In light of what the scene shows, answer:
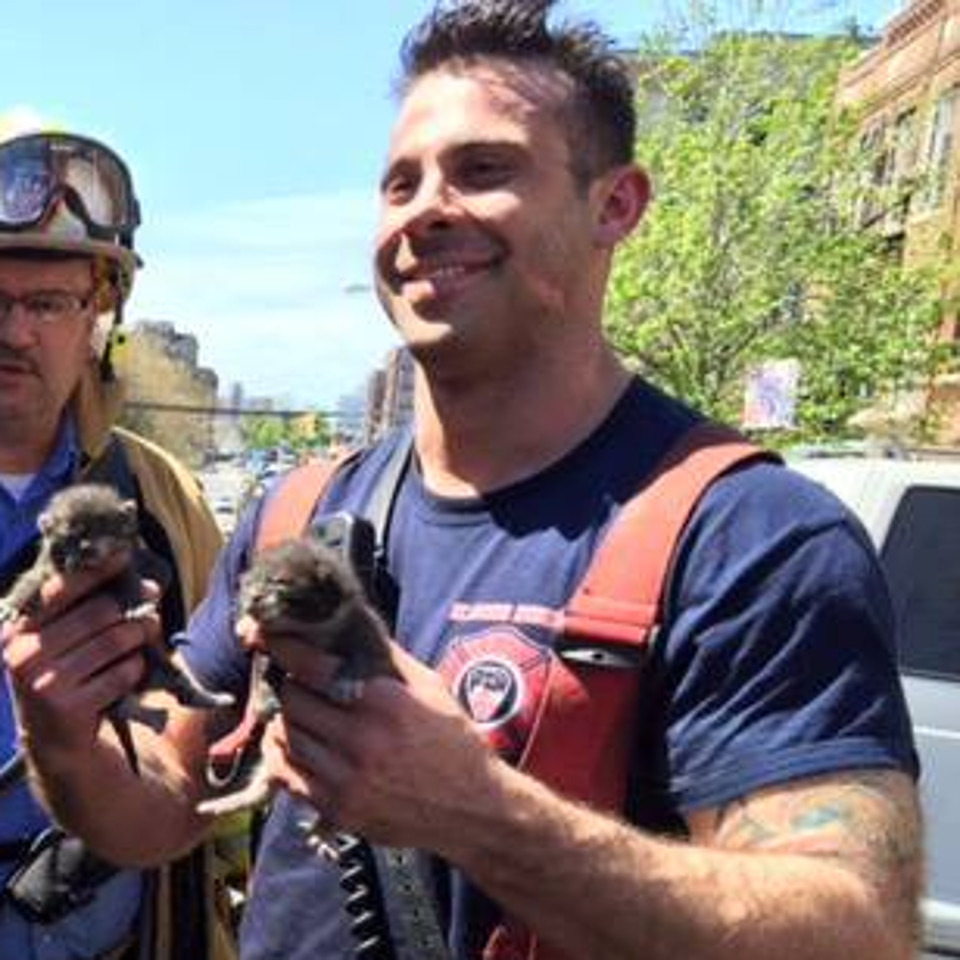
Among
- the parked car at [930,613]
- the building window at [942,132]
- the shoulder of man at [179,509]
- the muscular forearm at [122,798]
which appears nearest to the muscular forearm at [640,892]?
the muscular forearm at [122,798]

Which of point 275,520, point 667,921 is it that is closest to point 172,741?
point 275,520

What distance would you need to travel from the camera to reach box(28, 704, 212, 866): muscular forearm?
2736 mm

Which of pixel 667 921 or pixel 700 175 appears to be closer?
pixel 667 921

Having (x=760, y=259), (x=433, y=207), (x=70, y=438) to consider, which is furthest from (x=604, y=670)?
(x=760, y=259)

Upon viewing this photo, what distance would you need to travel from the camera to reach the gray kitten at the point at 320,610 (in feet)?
6.17

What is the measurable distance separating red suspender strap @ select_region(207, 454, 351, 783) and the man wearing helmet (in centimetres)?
75

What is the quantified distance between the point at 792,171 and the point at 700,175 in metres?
1.61

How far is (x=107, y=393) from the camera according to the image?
4.07 m

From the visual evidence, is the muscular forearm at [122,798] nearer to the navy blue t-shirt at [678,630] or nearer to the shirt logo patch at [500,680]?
the navy blue t-shirt at [678,630]

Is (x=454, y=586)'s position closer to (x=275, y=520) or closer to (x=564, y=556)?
(x=564, y=556)

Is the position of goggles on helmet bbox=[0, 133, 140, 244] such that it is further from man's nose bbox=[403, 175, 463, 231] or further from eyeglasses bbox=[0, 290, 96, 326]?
man's nose bbox=[403, 175, 463, 231]

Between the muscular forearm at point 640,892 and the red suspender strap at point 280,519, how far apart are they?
29.5 inches

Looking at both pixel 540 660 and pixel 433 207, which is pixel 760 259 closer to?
pixel 433 207

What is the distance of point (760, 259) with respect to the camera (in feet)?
88.3
